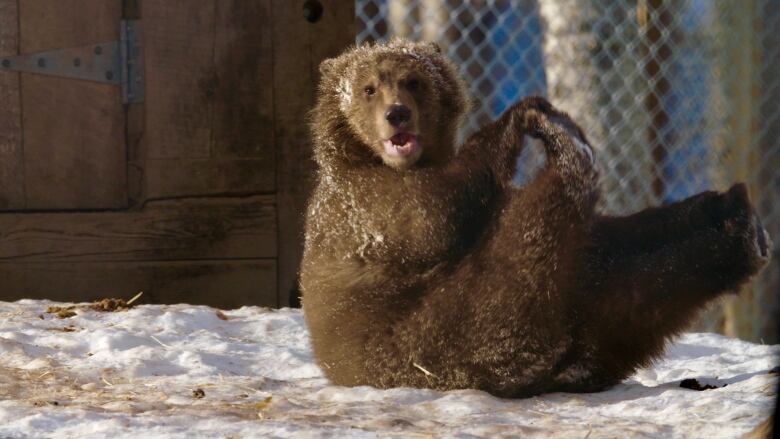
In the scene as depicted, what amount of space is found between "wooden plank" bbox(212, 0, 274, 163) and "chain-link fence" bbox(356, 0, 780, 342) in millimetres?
605

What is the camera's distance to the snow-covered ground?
10.00 feet

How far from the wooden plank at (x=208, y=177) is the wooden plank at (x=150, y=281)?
16.1 inches

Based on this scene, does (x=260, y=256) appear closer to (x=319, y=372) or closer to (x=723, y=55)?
(x=319, y=372)

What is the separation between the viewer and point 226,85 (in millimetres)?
6180

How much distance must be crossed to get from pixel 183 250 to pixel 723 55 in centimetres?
373

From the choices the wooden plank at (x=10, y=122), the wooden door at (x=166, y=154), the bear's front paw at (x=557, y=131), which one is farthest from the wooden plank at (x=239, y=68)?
the bear's front paw at (x=557, y=131)

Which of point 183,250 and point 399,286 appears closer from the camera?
point 399,286

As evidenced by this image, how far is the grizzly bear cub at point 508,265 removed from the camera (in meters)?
3.52

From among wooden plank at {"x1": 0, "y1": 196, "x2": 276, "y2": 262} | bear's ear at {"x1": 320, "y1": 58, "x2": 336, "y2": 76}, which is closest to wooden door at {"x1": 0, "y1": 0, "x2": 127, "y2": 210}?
wooden plank at {"x1": 0, "y1": 196, "x2": 276, "y2": 262}

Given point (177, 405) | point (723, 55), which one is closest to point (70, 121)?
point (177, 405)

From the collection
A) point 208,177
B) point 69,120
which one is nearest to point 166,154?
point 208,177

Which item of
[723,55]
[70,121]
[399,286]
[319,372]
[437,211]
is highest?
[723,55]

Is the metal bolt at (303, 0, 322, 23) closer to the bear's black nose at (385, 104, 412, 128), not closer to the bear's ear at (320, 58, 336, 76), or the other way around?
the bear's ear at (320, 58, 336, 76)

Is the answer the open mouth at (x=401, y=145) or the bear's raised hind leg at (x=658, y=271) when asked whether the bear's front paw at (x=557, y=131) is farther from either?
the open mouth at (x=401, y=145)
